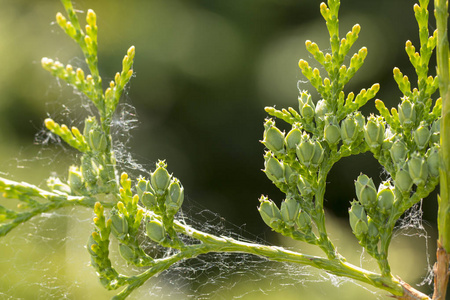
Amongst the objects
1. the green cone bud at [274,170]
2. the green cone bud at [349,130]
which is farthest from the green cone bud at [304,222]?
the green cone bud at [349,130]

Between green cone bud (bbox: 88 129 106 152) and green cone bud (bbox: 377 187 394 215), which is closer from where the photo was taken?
green cone bud (bbox: 377 187 394 215)

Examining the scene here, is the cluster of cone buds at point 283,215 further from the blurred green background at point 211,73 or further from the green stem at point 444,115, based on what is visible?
the blurred green background at point 211,73

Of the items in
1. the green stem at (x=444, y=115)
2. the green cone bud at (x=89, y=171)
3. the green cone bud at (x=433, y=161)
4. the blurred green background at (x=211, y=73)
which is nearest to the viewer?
the green stem at (x=444, y=115)

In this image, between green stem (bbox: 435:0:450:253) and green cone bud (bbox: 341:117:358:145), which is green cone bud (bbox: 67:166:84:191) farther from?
green stem (bbox: 435:0:450:253)

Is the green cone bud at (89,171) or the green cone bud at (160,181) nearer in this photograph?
the green cone bud at (160,181)

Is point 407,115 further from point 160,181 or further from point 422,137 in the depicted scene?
point 160,181

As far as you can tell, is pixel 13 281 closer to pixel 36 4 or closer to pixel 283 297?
pixel 283 297

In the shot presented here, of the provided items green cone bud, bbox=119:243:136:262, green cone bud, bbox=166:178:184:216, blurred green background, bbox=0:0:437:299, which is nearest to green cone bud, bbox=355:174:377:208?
green cone bud, bbox=166:178:184:216

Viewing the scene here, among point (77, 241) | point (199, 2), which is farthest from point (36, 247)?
point (199, 2)
